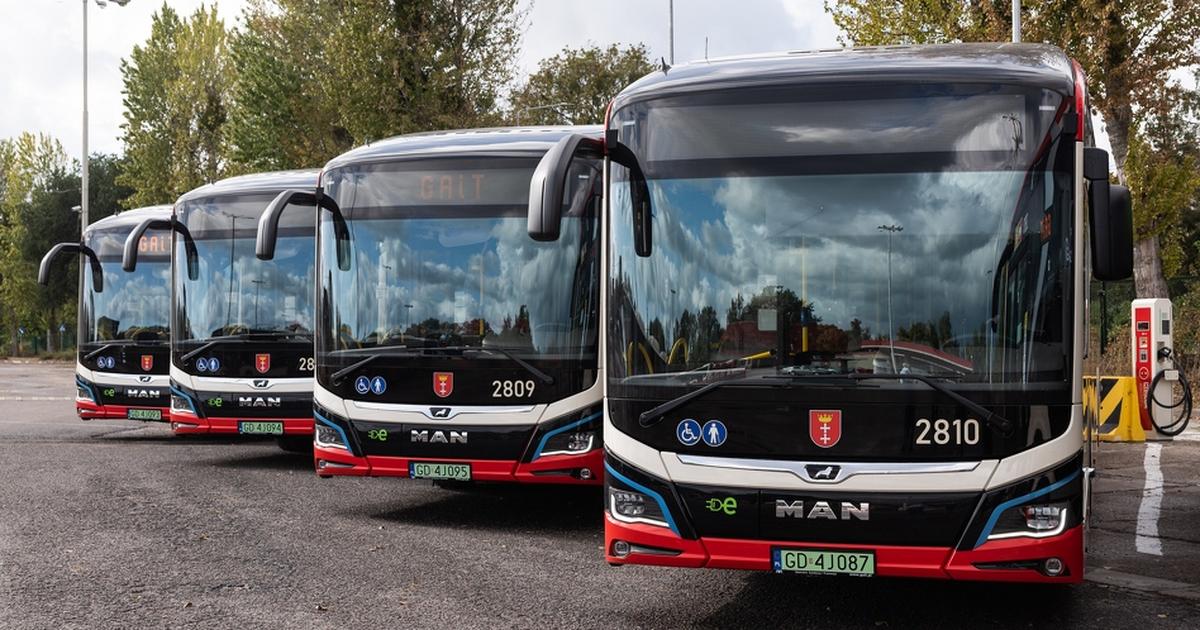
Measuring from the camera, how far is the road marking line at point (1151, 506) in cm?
963

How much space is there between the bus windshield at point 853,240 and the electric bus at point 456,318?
291 centimetres

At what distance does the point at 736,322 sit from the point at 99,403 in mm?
12428

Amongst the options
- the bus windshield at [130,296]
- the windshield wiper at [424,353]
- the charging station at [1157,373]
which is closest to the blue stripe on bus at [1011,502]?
the windshield wiper at [424,353]

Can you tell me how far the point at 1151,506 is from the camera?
1165 centimetres

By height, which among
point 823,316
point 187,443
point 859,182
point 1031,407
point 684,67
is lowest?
point 187,443

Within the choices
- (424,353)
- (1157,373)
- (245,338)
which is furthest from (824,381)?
(1157,373)

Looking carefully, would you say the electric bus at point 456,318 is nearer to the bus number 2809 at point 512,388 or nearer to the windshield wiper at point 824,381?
the bus number 2809 at point 512,388

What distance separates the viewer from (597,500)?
38.9 feet

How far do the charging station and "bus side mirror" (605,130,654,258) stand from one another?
12.9 meters

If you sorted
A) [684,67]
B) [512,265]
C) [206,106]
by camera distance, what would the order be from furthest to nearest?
[206,106]
[512,265]
[684,67]

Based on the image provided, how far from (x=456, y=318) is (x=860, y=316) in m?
4.34

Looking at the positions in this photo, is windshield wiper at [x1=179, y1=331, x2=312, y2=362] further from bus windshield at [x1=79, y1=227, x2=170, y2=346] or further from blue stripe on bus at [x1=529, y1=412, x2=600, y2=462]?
blue stripe on bus at [x1=529, y1=412, x2=600, y2=462]

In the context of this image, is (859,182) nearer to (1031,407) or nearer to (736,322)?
(736,322)

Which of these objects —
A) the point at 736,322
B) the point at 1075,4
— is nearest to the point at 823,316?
the point at 736,322
